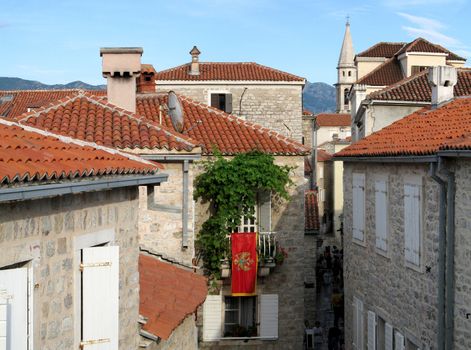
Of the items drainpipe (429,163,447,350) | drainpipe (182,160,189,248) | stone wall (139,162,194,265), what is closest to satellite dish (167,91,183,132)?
stone wall (139,162,194,265)

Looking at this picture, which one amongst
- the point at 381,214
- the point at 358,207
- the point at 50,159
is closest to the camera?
the point at 50,159

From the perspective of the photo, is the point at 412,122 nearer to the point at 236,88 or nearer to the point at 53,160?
the point at 53,160

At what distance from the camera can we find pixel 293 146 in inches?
751

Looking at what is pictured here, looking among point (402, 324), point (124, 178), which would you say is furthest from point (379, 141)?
point (124, 178)

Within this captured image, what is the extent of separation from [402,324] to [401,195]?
7.62 ft

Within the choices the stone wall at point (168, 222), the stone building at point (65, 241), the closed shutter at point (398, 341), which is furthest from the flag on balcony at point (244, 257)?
the stone building at point (65, 241)

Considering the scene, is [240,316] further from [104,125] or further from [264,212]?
[104,125]

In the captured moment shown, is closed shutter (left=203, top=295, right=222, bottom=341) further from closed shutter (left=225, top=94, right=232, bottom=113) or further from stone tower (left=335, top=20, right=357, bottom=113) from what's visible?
stone tower (left=335, top=20, right=357, bottom=113)

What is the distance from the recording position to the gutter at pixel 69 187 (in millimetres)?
5121

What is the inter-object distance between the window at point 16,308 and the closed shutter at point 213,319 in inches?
523

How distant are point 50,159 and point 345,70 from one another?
100 m

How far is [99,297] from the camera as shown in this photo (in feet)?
23.2

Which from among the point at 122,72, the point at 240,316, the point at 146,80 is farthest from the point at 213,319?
the point at 146,80

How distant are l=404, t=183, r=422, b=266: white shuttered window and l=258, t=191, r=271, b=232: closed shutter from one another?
5950 millimetres
